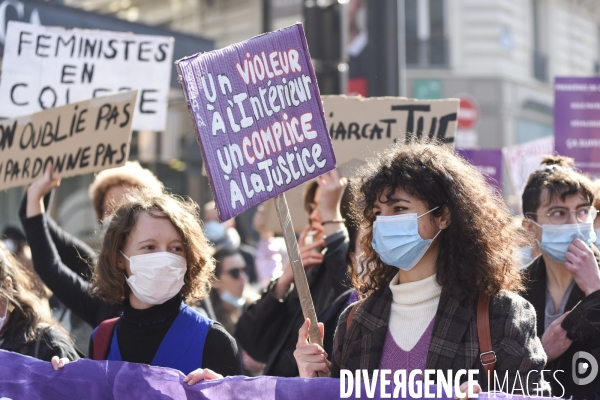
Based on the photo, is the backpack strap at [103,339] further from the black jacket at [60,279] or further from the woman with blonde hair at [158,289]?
the black jacket at [60,279]

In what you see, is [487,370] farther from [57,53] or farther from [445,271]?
[57,53]

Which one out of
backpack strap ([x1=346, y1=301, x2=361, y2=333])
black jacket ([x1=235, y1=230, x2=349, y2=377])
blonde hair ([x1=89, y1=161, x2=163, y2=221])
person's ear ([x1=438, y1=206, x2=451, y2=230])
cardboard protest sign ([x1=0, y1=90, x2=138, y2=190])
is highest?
cardboard protest sign ([x1=0, y1=90, x2=138, y2=190])

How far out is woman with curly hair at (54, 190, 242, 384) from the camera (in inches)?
125

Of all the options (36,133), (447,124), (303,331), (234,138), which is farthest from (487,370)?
(36,133)

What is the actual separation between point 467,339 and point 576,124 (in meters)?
4.16

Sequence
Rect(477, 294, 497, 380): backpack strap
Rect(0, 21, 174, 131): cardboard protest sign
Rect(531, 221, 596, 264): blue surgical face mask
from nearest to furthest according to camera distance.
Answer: Rect(477, 294, 497, 380): backpack strap, Rect(531, 221, 596, 264): blue surgical face mask, Rect(0, 21, 174, 131): cardboard protest sign

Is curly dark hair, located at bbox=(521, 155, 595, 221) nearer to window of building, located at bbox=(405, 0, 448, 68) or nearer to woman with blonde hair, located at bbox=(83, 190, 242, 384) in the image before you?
woman with blonde hair, located at bbox=(83, 190, 242, 384)

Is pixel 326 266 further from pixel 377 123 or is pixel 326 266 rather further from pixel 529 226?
pixel 377 123

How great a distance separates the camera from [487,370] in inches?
104

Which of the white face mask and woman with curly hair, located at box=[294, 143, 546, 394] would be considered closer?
woman with curly hair, located at box=[294, 143, 546, 394]

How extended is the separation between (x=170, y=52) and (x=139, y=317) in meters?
2.28

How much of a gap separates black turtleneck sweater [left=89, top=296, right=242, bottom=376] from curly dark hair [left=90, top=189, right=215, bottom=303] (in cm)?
8

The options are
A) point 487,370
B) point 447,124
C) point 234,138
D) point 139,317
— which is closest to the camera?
point 487,370

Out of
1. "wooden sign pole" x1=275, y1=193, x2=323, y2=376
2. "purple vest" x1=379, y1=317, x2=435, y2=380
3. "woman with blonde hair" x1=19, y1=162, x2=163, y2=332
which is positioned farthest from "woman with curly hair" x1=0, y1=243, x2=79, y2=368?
"purple vest" x1=379, y1=317, x2=435, y2=380
